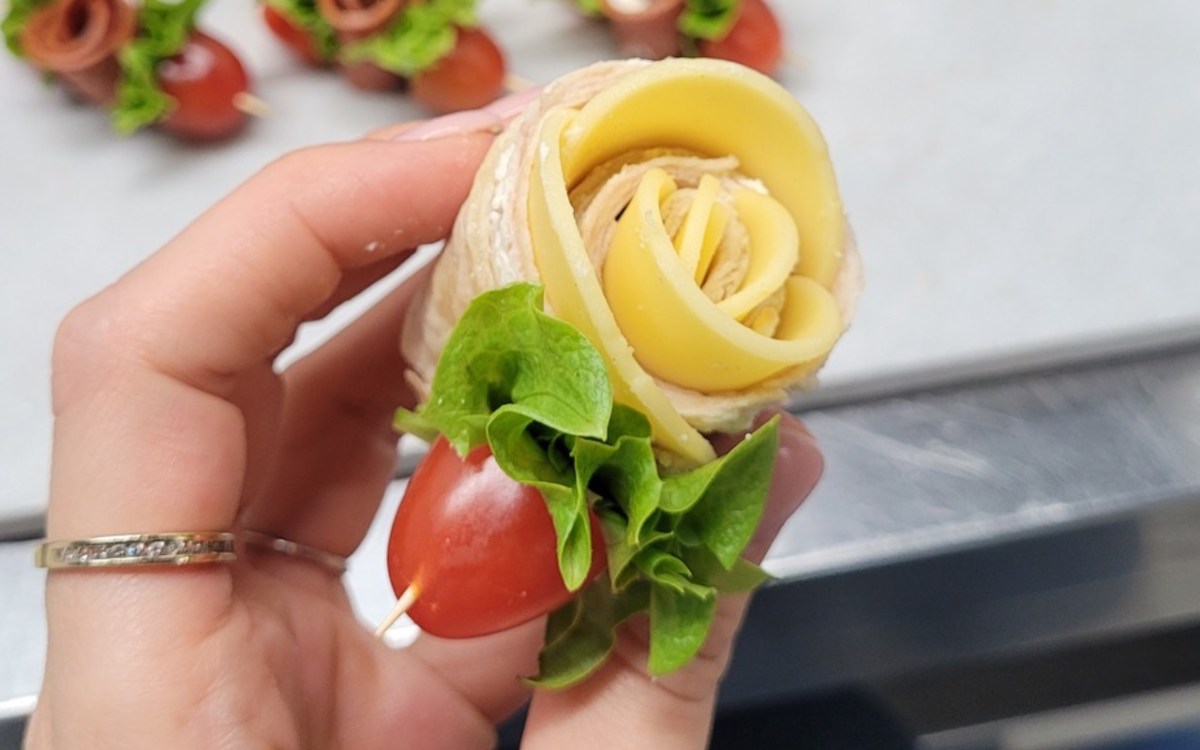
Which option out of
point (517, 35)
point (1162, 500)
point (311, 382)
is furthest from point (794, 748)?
point (517, 35)

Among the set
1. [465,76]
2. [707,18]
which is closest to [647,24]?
[707,18]

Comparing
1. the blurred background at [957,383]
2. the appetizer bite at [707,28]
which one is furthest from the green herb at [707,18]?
the blurred background at [957,383]

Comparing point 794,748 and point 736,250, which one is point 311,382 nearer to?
point 736,250

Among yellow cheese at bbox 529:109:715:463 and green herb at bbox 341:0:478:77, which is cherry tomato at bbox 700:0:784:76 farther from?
yellow cheese at bbox 529:109:715:463

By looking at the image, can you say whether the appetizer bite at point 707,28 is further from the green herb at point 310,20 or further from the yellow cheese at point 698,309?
the yellow cheese at point 698,309

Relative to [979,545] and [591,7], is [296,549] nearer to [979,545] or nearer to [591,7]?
[979,545]

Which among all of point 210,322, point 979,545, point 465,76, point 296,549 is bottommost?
point 979,545

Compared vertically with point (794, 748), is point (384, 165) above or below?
above

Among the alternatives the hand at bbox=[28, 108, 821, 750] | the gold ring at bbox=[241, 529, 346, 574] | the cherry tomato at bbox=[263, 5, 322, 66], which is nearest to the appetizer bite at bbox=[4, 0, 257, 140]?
the cherry tomato at bbox=[263, 5, 322, 66]
